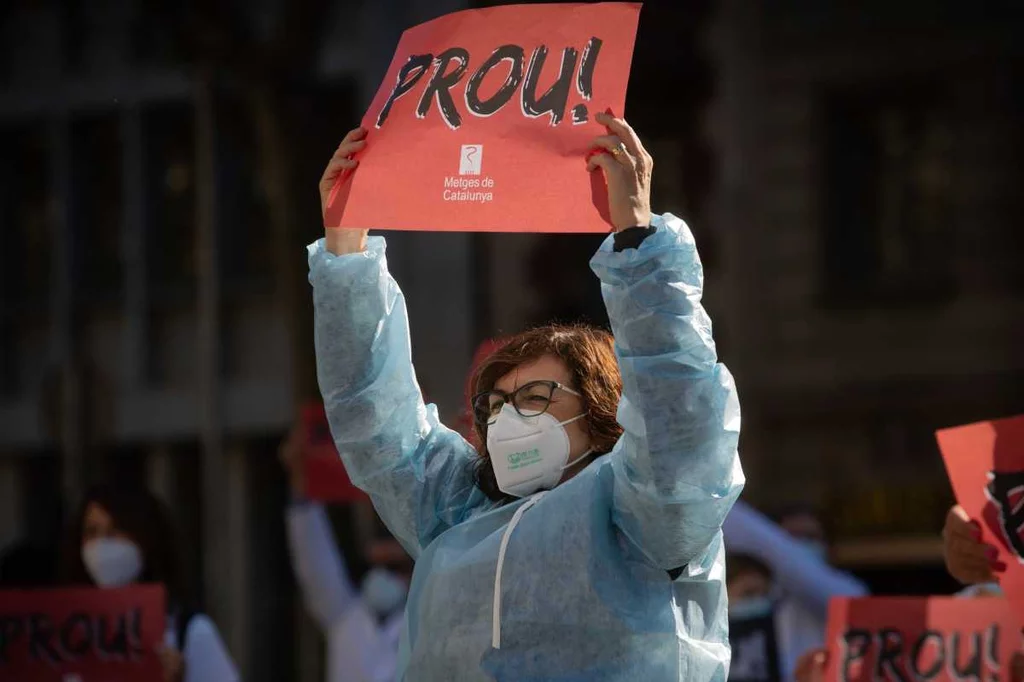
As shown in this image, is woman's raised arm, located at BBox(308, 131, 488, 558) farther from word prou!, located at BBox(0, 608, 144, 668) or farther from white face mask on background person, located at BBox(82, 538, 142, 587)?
white face mask on background person, located at BBox(82, 538, 142, 587)

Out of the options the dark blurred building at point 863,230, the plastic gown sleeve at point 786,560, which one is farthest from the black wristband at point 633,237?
the dark blurred building at point 863,230

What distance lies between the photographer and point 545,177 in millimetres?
3314

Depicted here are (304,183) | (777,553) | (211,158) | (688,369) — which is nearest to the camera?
(688,369)

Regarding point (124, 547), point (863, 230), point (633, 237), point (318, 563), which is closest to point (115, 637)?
point (124, 547)

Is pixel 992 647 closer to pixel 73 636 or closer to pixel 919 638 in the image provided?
pixel 919 638

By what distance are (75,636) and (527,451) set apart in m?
2.47

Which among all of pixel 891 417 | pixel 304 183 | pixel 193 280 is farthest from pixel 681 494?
pixel 193 280

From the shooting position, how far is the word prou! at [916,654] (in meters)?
4.66

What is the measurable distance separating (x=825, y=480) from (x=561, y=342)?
31.6 ft

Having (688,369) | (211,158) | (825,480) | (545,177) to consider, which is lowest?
(825,480)

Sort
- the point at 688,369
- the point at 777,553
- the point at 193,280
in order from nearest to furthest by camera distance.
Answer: the point at 688,369 < the point at 777,553 < the point at 193,280

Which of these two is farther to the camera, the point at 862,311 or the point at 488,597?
the point at 862,311

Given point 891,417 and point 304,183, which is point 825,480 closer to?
point 891,417

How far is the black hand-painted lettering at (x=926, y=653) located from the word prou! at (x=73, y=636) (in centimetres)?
212
